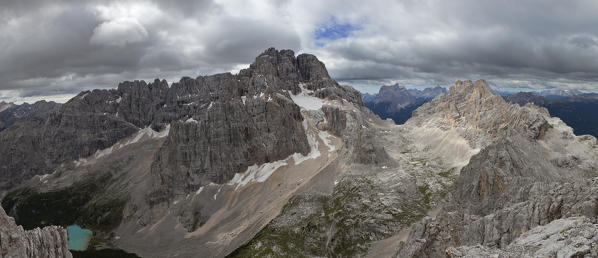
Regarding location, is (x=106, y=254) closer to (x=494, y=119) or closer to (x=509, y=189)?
(x=509, y=189)

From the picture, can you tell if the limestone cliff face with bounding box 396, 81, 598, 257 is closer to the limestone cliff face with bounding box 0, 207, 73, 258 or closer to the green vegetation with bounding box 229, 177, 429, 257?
the green vegetation with bounding box 229, 177, 429, 257

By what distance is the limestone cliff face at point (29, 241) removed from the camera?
41750mm

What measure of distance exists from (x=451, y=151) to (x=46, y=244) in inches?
6698

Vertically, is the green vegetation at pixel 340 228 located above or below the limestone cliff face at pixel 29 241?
below

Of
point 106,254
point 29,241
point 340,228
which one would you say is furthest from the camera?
point 106,254

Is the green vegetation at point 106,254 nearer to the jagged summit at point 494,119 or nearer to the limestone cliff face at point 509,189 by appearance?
the limestone cliff face at point 509,189

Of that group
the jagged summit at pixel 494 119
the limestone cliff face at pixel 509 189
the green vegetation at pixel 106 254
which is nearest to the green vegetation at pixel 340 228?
the limestone cliff face at pixel 509 189

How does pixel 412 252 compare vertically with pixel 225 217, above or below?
above

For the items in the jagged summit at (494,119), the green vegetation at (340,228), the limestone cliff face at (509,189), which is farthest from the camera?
the jagged summit at (494,119)

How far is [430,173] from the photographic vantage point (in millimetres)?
149875

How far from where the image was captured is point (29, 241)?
149 feet

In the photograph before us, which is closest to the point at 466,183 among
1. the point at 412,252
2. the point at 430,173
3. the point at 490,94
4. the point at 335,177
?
the point at 412,252

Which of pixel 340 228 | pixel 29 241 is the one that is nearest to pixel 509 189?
pixel 340 228

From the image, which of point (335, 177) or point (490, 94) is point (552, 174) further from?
point (490, 94)
